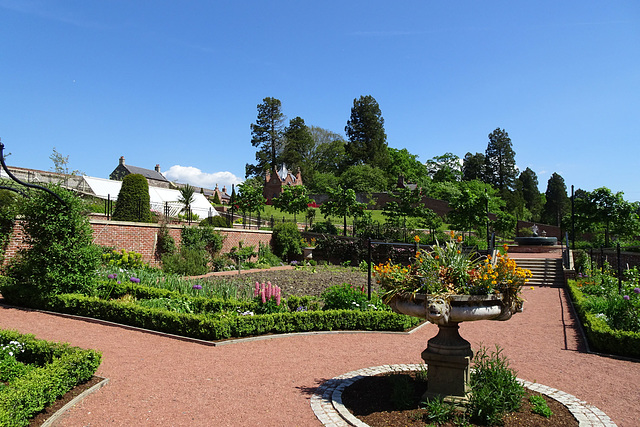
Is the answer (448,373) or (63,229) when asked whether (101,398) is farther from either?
(63,229)

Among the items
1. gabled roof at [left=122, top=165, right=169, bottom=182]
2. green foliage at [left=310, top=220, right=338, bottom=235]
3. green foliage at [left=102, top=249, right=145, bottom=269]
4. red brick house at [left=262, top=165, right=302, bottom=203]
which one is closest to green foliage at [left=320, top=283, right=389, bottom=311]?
green foliage at [left=102, top=249, right=145, bottom=269]

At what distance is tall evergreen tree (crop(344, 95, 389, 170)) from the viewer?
208 feet

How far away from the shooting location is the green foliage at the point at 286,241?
2389cm

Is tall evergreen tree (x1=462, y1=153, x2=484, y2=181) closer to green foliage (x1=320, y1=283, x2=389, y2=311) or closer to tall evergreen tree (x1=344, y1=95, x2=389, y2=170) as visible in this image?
tall evergreen tree (x1=344, y1=95, x2=389, y2=170)

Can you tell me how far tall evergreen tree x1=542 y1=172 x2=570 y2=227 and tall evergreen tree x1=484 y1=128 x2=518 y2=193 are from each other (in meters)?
6.64

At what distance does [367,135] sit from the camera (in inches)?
2571

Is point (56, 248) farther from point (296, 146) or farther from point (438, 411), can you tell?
point (296, 146)

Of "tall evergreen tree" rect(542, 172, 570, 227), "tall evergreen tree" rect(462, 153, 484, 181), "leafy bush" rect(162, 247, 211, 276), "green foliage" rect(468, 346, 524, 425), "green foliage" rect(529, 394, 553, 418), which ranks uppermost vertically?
"tall evergreen tree" rect(462, 153, 484, 181)

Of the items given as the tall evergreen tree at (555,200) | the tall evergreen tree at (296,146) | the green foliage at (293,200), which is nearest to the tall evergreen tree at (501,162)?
the tall evergreen tree at (555,200)

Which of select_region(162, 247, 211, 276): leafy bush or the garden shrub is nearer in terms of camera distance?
select_region(162, 247, 211, 276): leafy bush

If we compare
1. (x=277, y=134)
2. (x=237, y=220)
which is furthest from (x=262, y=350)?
(x=277, y=134)

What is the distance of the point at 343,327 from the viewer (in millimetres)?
9094

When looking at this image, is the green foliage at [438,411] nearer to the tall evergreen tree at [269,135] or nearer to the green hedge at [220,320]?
the green hedge at [220,320]

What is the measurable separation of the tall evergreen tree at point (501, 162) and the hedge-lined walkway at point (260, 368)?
190 ft
